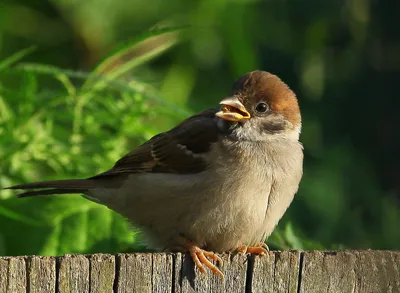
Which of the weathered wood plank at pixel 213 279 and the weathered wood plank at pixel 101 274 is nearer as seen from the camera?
the weathered wood plank at pixel 101 274

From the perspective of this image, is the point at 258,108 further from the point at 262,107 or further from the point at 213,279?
the point at 213,279

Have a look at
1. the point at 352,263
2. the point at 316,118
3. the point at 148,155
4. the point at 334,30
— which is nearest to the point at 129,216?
the point at 148,155

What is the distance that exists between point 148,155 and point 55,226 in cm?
75

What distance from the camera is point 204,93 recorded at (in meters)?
7.89

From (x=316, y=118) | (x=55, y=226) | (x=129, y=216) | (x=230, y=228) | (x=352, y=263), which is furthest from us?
(x=316, y=118)

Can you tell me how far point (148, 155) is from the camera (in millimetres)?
4602

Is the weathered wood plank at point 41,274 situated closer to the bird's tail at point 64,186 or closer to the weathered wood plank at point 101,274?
the weathered wood plank at point 101,274

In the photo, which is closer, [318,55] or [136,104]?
[136,104]

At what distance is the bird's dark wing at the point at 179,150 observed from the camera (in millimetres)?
4277

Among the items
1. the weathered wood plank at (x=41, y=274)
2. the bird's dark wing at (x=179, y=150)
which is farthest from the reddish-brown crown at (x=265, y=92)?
the weathered wood plank at (x=41, y=274)

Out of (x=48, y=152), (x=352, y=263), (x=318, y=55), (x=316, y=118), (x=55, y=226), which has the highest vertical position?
(x=318, y=55)

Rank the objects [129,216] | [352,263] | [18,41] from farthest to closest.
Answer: [18,41], [129,216], [352,263]

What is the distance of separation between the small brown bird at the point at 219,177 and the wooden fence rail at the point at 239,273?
826 millimetres

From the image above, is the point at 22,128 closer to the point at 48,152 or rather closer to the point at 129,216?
the point at 48,152
